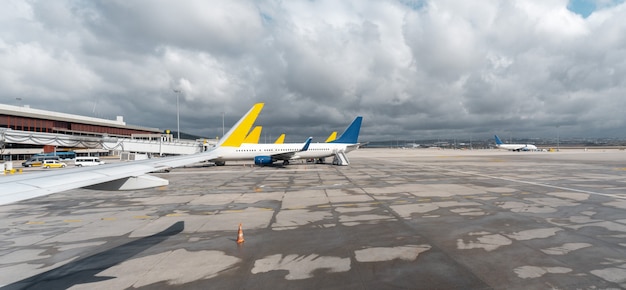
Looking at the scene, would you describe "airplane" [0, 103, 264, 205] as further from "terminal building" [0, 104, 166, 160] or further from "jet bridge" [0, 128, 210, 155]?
"terminal building" [0, 104, 166, 160]

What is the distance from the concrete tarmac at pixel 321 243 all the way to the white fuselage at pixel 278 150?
25.3 meters

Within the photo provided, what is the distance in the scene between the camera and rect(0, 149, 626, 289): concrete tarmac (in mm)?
6809

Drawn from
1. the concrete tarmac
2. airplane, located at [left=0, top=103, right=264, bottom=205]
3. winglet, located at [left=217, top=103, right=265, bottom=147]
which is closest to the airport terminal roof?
the concrete tarmac

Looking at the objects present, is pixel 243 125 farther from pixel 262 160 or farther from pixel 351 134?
pixel 351 134

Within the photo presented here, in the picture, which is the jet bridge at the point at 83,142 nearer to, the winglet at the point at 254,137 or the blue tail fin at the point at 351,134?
the winglet at the point at 254,137

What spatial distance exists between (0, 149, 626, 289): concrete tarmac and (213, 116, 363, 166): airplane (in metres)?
24.9

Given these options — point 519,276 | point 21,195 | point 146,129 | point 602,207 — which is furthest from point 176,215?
point 146,129

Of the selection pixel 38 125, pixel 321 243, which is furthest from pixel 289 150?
pixel 38 125

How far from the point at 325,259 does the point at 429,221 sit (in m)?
5.78

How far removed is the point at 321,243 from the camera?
9.28m

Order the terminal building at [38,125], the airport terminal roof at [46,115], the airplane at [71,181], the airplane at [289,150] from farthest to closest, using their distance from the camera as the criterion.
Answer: the airport terminal roof at [46,115]
the terminal building at [38,125]
the airplane at [289,150]
the airplane at [71,181]

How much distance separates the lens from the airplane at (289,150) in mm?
41938

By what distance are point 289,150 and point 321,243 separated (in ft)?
115

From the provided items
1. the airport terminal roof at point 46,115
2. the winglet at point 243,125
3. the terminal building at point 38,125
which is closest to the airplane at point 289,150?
the winglet at point 243,125
